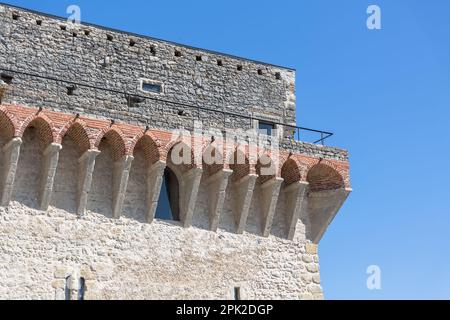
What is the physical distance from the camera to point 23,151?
19672 mm

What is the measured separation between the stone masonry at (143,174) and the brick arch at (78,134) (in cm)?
3

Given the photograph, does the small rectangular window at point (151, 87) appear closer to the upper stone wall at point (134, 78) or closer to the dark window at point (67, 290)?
the upper stone wall at point (134, 78)

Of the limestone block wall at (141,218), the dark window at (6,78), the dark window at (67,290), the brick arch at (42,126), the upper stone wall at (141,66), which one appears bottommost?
the dark window at (67,290)

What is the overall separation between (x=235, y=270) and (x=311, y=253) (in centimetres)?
224

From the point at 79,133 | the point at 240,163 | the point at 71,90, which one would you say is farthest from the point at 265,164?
the point at 71,90

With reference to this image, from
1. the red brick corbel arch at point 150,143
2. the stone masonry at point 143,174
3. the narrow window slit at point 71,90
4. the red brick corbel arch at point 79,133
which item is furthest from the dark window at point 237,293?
the narrow window slit at point 71,90

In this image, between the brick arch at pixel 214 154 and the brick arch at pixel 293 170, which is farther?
the brick arch at pixel 293 170

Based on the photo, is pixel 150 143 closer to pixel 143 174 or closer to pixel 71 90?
pixel 143 174

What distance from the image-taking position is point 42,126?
19516 millimetres

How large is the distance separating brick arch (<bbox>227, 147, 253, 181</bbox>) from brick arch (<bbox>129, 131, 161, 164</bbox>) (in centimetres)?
181

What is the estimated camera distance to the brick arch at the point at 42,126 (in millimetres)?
19172
